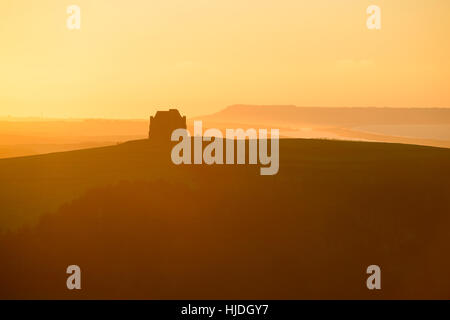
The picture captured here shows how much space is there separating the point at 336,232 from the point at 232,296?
5.11 meters

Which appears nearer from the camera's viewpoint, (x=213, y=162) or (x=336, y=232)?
(x=336, y=232)

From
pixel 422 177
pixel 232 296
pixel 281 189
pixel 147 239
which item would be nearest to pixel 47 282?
pixel 147 239

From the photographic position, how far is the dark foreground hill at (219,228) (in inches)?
650

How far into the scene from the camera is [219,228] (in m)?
19.0

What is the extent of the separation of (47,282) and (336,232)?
10.7 m

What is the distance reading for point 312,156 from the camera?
81.0ft

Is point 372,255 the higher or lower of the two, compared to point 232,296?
higher

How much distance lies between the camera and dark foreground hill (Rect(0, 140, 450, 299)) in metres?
16.5

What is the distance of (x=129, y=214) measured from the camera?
1964cm

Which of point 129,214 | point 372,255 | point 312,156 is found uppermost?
point 312,156
